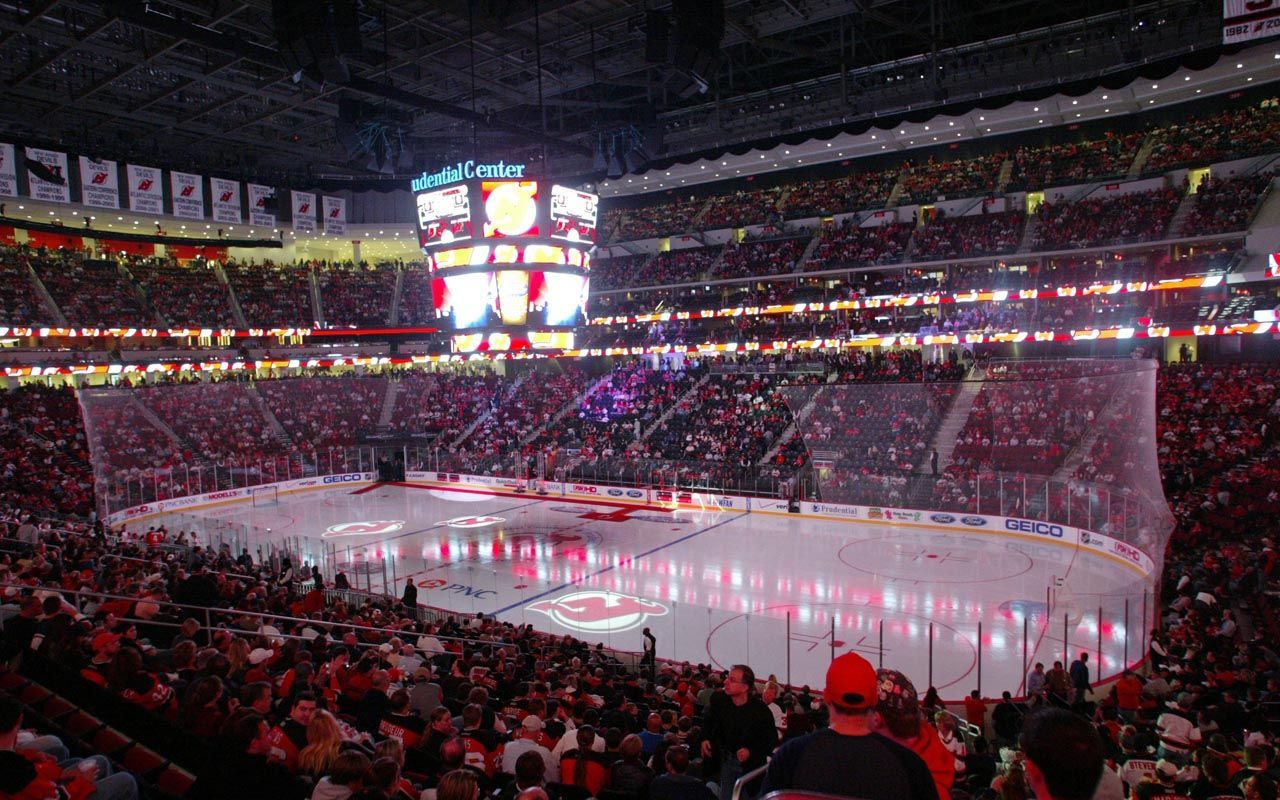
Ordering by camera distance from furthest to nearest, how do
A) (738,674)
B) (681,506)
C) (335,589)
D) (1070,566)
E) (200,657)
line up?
(681,506) → (1070,566) → (335,589) → (200,657) → (738,674)

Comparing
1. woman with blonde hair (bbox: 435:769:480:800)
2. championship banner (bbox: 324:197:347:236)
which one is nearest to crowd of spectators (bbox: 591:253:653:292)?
championship banner (bbox: 324:197:347:236)

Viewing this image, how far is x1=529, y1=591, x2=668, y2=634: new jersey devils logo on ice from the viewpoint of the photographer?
15.2m

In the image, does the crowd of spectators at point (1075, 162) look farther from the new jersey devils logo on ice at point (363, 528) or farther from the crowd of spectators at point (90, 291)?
the crowd of spectators at point (90, 291)

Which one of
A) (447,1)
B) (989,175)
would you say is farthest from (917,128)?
(447,1)

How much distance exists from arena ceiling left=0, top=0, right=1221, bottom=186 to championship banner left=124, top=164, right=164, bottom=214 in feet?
3.26

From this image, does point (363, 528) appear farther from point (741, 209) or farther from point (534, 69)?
point (741, 209)

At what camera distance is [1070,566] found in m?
17.8

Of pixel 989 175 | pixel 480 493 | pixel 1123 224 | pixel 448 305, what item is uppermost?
pixel 989 175

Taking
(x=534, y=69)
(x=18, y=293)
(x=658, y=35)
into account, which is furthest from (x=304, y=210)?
(x=658, y=35)

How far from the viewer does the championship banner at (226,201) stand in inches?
1483

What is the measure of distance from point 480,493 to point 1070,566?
74.4 feet

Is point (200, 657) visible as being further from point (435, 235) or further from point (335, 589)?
point (435, 235)

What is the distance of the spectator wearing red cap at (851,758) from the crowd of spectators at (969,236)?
34.9m

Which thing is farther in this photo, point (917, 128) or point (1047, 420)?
point (917, 128)
